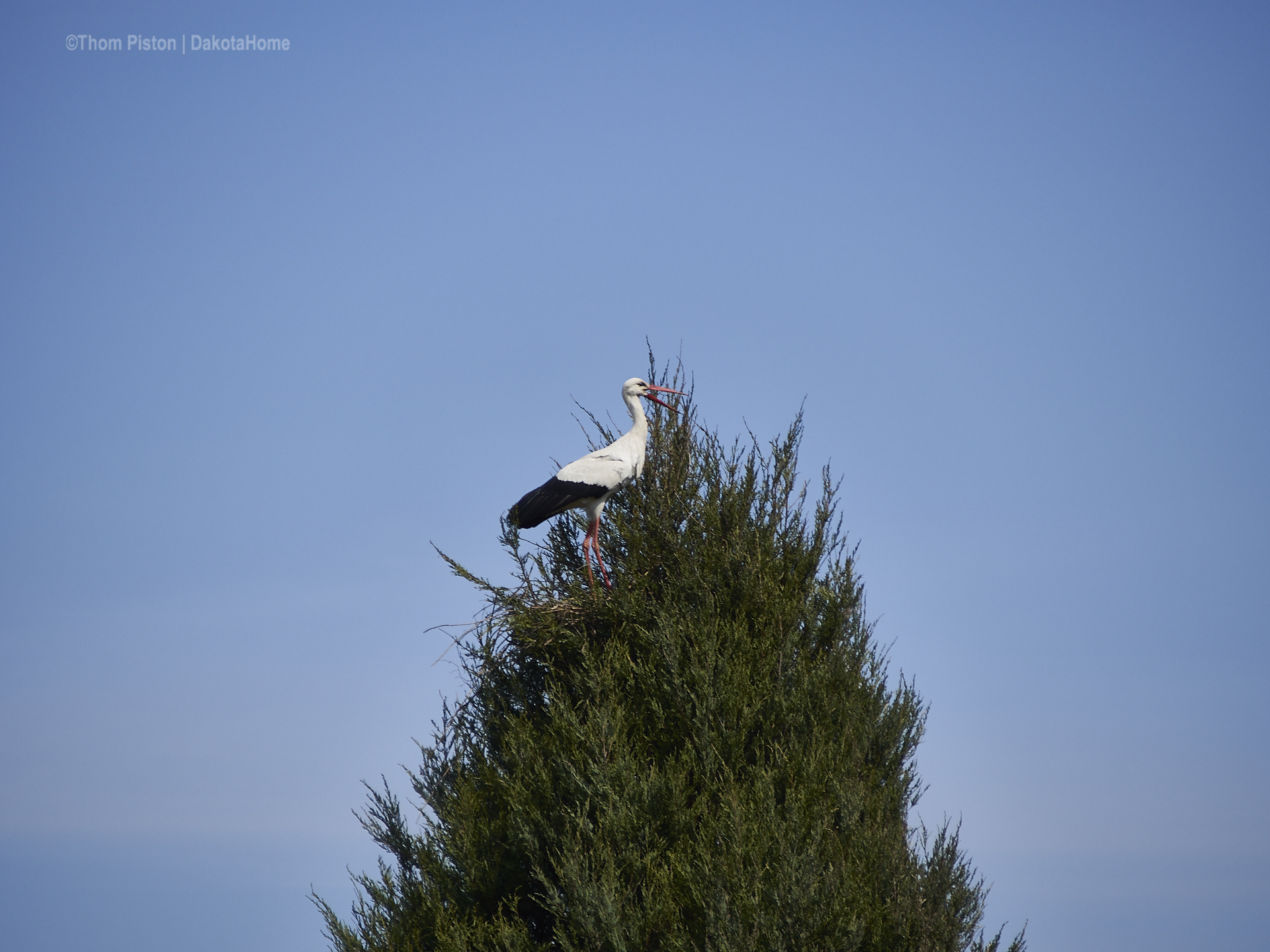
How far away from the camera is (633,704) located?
24.8 ft

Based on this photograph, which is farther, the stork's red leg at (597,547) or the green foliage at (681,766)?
the stork's red leg at (597,547)

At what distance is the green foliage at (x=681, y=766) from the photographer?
6.65 m

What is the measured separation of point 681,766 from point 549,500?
8.96 feet

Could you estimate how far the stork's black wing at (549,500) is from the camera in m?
8.64

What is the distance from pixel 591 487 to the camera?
339 inches

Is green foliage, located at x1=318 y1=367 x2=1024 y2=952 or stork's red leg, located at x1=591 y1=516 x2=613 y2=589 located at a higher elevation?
stork's red leg, located at x1=591 y1=516 x2=613 y2=589

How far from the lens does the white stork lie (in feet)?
28.2

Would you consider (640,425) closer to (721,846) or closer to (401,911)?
(721,846)

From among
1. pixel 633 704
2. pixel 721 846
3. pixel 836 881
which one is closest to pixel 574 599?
pixel 633 704

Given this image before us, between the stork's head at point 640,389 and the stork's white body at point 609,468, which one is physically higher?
the stork's head at point 640,389

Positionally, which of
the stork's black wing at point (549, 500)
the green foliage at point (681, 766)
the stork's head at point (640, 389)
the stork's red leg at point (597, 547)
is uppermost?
the stork's head at point (640, 389)

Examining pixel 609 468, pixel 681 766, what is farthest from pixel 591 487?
pixel 681 766

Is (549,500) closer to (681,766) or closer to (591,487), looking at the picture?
(591,487)

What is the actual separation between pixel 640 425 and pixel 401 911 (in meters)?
4.56
